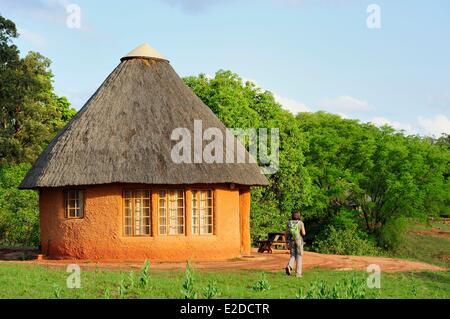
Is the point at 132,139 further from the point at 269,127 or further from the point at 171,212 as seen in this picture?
the point at 269,127

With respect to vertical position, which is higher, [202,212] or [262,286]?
[202,212]

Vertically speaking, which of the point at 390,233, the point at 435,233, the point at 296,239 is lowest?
the point at 435,233

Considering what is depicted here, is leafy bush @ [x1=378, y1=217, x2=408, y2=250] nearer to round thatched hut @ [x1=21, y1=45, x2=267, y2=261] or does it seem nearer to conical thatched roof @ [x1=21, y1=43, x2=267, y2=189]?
conical thatched roof @ [x1=21, y1=43, x2=267, y2=189]

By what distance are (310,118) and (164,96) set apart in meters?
26.5

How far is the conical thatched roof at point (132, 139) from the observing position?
21.3m

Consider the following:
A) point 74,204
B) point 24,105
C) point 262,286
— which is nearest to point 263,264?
point 262,286

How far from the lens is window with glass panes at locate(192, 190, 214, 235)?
22188 millimetres

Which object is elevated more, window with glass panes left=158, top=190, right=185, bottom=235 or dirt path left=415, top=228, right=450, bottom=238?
window with glass panes left=158, top=190, right=185, bottom=235

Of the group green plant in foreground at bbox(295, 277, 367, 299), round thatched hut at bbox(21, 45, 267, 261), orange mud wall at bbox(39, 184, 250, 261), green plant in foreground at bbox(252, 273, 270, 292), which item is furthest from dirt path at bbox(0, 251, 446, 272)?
green plant in foreground at bbox(295, 277, 367, 299)

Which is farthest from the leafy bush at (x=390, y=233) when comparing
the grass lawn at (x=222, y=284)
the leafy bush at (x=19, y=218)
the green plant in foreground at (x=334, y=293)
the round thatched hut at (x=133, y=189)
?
the green plant in foreground at (x=334, y=293)

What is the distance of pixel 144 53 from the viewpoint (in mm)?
24781

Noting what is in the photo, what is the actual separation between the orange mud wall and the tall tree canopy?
18.2m

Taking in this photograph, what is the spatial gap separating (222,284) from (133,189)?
6.71 meters

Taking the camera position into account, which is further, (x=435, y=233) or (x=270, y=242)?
(x=435, y=233)
